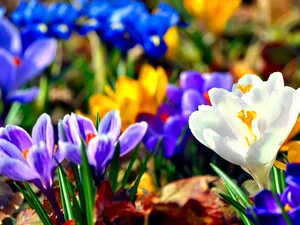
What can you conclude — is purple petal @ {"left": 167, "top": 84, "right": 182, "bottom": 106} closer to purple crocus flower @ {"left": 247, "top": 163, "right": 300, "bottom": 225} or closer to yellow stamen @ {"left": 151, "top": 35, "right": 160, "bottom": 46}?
yellow stamen @ {"left": 151, "top": 35, "right": 160, "bottom": 46}

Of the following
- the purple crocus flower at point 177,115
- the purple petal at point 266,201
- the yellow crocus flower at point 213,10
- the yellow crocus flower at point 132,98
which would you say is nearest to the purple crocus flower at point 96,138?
the purple petal at point 266,201

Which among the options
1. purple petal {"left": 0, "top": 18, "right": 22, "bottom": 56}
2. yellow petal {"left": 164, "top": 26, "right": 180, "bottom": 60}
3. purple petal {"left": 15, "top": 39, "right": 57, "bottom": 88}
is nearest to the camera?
purple petal {"left": 15, "top": 39, "right": 57, "bottom": 88}

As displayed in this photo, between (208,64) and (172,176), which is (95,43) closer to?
(208,64)

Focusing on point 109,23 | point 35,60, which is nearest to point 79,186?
point 35,60

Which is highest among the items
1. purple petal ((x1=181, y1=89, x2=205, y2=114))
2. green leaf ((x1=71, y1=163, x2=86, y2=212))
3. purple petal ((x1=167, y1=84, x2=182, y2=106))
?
green leaf ((x1=71, y1=163, x2=86, y2=212))

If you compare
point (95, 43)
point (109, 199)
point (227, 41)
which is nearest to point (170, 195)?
point (109, 199)

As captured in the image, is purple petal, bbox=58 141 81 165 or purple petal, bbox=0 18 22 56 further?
purple petal, bbox=0 18 22 56

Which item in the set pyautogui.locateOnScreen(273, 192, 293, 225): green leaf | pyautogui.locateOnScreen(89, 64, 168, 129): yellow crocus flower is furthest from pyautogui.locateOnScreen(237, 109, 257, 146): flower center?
Answer: pyautogui.locateOnScreen(89, 64, 168, 129): yellow crocus flower
